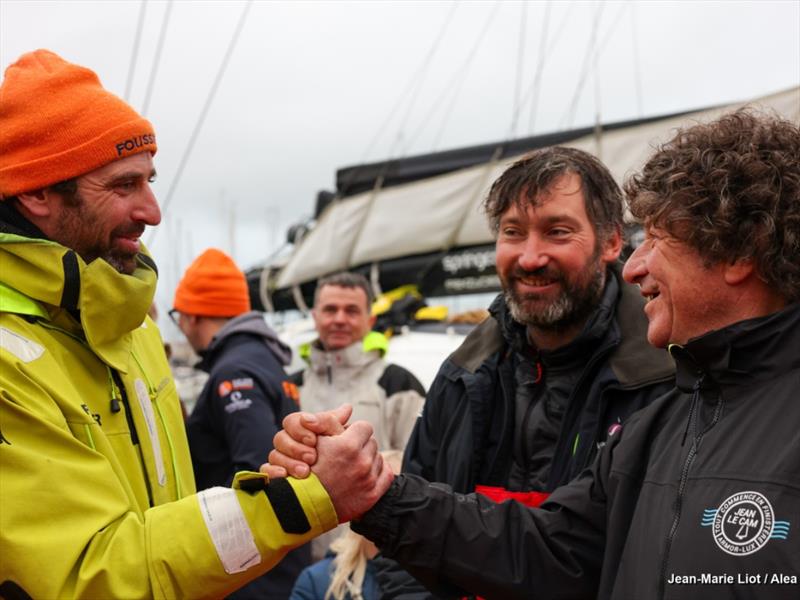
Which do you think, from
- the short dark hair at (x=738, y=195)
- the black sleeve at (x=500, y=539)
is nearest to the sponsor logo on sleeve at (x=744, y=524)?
the short dark hair at (x=738, y=195)

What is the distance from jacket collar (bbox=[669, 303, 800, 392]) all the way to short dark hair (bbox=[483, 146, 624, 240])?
1.13 m

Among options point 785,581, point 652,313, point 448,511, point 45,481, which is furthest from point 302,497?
point 785,581

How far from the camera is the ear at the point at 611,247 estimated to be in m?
3.16

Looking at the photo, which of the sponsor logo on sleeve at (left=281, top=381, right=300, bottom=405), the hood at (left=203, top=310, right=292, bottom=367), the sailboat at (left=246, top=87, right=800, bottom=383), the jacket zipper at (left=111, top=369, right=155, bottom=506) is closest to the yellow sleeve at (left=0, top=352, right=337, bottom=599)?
the jacket zipper at (left=111, top=369, right=155, bottom=506)

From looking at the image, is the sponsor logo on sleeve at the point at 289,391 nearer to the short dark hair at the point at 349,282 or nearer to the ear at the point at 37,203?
the short dark hair at the point at 349,282

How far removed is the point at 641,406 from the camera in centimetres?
274

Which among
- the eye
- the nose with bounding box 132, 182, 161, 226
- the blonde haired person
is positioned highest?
the nose with bounding box 132, 182, 161, 226

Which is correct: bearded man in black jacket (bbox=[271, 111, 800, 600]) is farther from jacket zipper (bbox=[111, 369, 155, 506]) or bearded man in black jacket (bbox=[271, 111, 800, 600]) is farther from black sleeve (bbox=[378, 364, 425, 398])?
black sleeve (bbox=[378, 364, 425, 398])

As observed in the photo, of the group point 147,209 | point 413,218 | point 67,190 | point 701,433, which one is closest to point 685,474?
point 701,433

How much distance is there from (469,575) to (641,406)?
2.24 feet

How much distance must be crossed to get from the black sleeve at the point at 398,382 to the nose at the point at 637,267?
333cm

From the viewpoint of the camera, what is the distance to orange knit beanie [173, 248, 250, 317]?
5.19 m

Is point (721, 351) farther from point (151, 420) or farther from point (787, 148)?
point (151, 420)

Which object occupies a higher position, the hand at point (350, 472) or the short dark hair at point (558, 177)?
the short dark hair at point (558, 177)
